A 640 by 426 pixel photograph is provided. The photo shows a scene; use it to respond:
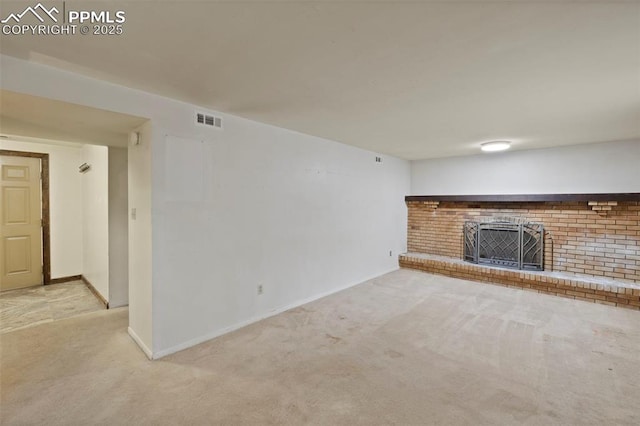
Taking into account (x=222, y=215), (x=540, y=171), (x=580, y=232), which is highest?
(x=540, y=171)

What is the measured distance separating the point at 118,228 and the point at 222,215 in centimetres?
172

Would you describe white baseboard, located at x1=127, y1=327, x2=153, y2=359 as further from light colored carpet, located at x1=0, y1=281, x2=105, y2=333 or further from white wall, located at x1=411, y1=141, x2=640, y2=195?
white wall, located at x1=411, y1=141, x2=640, y2=195

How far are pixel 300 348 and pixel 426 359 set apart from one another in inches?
42.5

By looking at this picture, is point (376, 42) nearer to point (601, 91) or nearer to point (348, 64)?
point (348, 64)

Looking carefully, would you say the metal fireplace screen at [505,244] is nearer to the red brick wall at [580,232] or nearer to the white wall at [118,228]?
the red brick wall at [580,232]

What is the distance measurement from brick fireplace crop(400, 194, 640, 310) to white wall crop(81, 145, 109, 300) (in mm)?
4819

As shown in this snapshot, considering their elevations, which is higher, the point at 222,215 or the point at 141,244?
the point at 222,215

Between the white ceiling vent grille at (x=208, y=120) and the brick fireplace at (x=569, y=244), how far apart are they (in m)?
4.19

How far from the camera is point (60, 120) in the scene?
2451mm

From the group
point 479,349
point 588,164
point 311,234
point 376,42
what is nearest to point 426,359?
point 479,349

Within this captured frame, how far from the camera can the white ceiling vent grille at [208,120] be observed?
2.74m

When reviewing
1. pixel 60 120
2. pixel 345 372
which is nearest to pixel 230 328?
pixel 345 372

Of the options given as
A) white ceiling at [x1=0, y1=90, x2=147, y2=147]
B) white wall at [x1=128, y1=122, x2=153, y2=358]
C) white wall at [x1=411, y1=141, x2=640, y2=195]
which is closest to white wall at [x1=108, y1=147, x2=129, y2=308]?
white ceiling at [x1=0, y1=90, x2=147, y2=147]

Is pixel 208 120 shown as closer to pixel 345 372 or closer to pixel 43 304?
pixel 345 372
